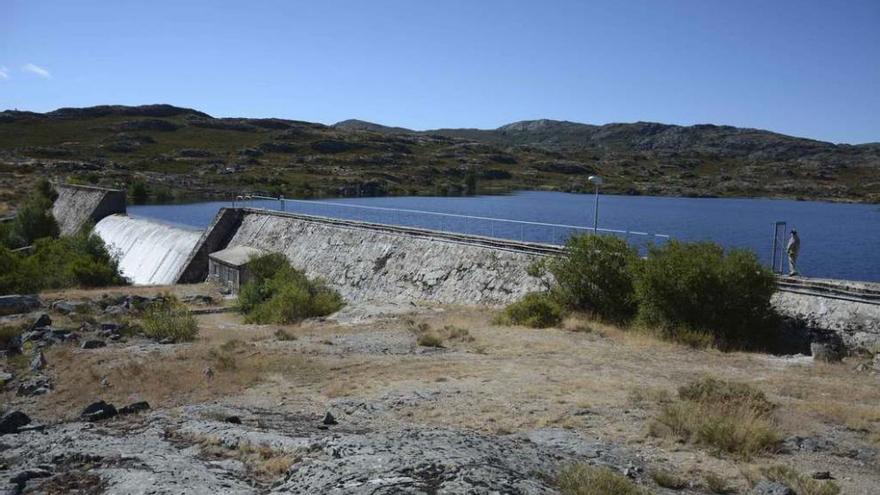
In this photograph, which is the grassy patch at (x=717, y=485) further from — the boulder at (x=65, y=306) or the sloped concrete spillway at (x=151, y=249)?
the sloped concrete spillway at (x=151, y=249)

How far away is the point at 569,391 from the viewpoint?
39.1 feet

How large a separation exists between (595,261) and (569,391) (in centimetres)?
824

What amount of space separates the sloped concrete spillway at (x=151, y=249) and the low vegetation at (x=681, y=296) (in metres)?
23.8

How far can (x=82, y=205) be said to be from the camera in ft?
178

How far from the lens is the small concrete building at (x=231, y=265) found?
104 feet

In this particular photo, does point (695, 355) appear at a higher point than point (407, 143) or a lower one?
lower

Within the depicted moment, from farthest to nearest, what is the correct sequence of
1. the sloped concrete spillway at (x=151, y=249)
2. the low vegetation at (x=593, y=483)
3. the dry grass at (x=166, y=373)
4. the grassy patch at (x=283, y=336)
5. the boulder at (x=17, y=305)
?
the sloped concrete spillway at (x=151, y=249)
the boulder at (x=17, y=305)
the grassy patch at (x=283, y=336)
the dry grass at (x=166, y=373)
the low vegetation at (x=593, y=483)

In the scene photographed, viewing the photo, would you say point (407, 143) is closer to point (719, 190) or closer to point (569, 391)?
point (719, 190)

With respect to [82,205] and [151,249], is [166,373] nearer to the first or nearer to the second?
[151,249]

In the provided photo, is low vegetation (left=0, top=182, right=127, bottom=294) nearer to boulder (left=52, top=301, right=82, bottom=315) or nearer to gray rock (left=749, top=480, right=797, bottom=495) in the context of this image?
boulder (left=52, top=301, right=82, bottom=315)

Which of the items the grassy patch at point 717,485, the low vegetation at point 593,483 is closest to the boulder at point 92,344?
the low vegetation at point 593,483

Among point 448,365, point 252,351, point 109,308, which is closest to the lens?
point 448,365

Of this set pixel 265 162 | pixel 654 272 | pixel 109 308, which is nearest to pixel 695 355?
pixel 654 272

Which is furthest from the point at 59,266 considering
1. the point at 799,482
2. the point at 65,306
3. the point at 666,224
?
the point at 666,224
